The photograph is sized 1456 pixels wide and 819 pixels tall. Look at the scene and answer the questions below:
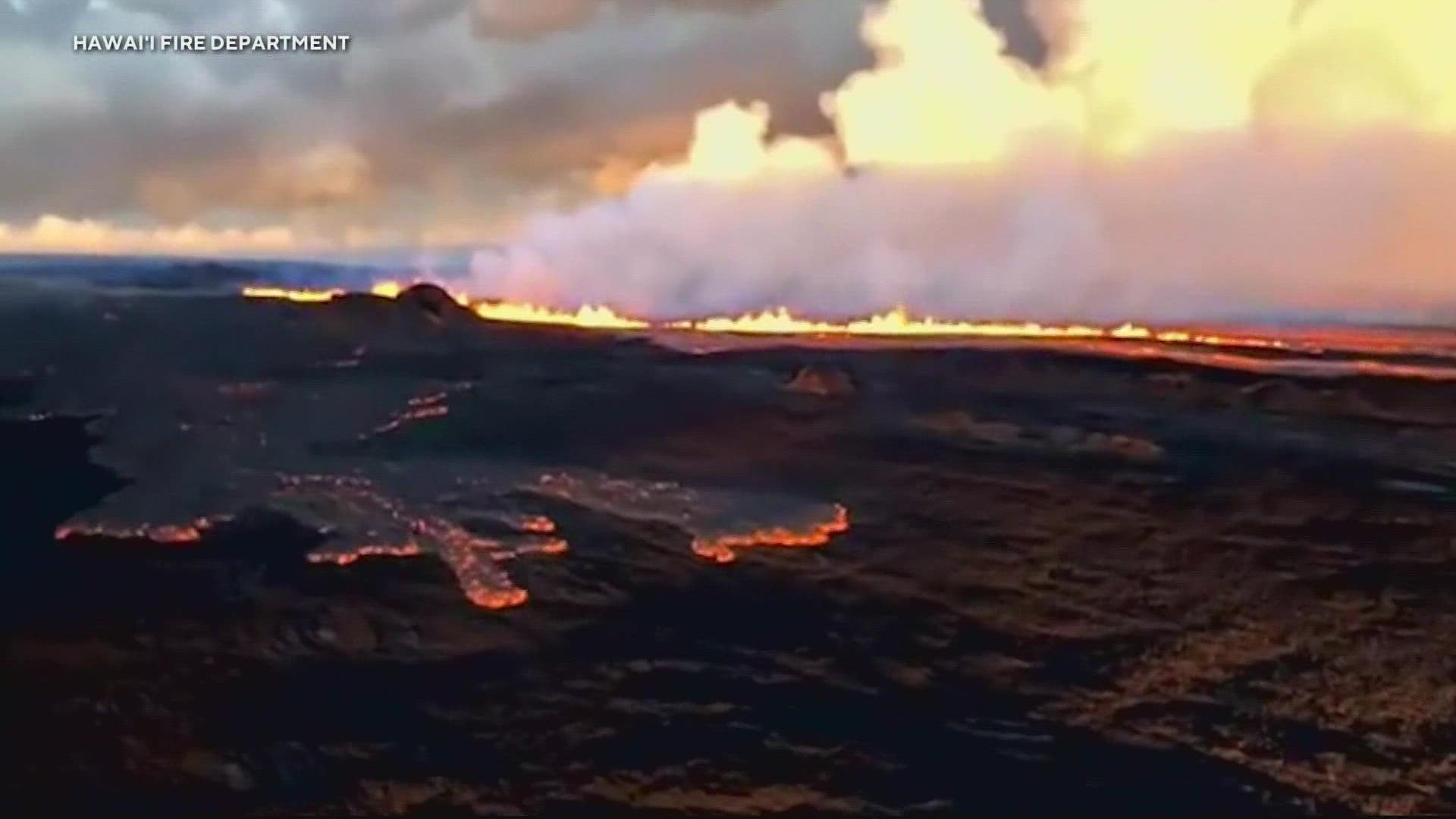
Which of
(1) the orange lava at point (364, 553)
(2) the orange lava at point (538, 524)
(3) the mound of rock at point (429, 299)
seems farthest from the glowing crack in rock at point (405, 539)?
(3) the mound of rock at point (429, 299)

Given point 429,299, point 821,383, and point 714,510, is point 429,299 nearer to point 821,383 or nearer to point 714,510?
point 821,383

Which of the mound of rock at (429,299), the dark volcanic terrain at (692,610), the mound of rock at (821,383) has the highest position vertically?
the mound of rock at (429,299)

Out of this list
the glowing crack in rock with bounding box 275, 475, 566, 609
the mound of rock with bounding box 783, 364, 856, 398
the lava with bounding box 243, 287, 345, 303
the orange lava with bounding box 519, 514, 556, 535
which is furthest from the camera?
the lava with bounding box 243, 287, 345, 303

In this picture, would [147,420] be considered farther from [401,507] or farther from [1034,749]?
[1034,749]

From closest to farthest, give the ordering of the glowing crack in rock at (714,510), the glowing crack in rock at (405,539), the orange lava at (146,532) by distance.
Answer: the glowing crack in rock at (405,539)
the orange lava at (146,532)
the glowing crack in rock at (714,510)

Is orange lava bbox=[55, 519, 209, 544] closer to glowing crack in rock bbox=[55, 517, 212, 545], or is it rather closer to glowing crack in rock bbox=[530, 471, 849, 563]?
glowing crack in rock bbox=[55, 517, 212, 545]

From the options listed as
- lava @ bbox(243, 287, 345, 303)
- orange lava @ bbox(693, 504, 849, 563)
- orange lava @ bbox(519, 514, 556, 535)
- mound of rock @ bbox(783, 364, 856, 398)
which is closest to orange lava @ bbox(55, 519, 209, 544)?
orange lava @ bbox(519, 514, 556, 535)

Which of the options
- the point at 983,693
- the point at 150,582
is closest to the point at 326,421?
the point at 150,582

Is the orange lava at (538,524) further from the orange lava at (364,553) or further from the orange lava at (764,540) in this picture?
the orange lava at (764,540)
